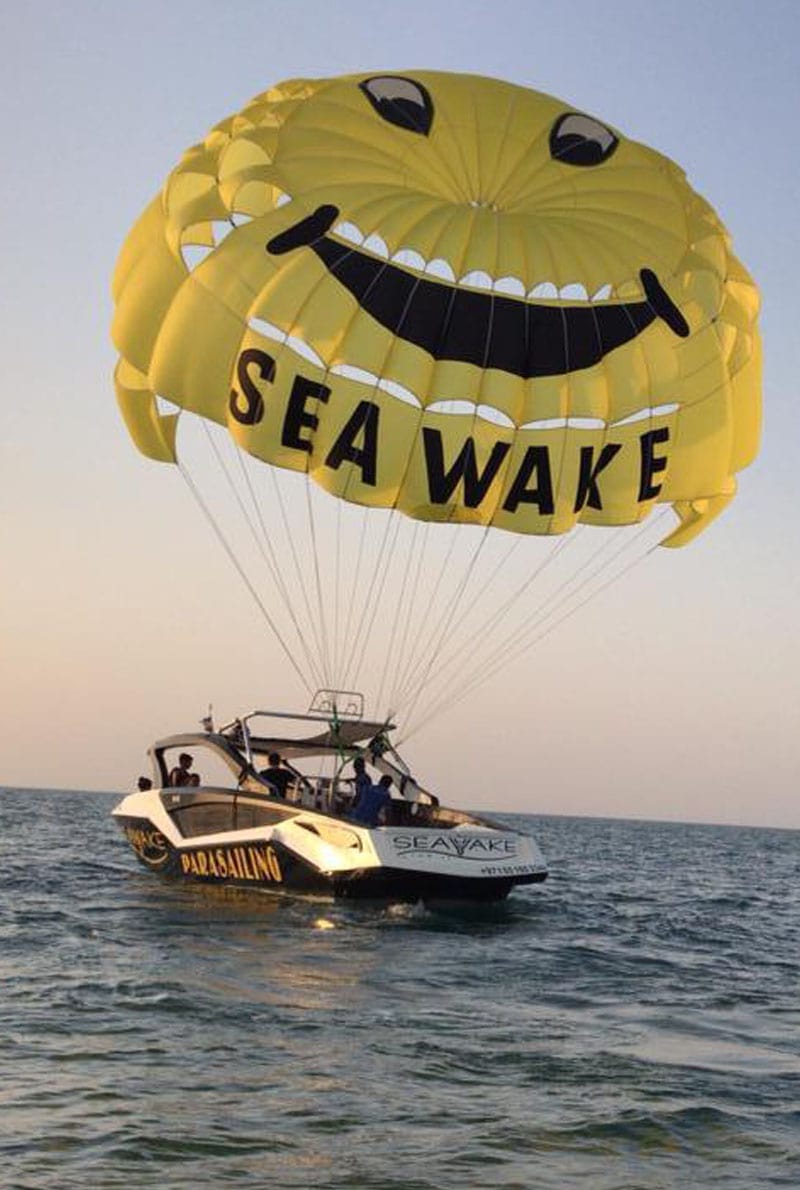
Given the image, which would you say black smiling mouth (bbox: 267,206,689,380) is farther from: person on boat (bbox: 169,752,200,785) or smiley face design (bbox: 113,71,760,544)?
person on boat (bbox: 169,752,200,785)

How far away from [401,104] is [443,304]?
2838 millimetres

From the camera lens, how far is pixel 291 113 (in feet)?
56.1

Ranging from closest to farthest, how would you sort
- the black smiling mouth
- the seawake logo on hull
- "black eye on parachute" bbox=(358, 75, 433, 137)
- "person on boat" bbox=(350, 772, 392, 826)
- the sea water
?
the sea water
the black smiling mouth
"black eye on parachute" bbox=(358, 75, 433, 137)
the seawake logo on hull
"person on boat" bbox=(350, 772, 392, 826)

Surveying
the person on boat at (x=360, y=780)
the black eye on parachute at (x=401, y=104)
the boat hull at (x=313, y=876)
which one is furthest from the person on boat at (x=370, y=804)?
the black eye on parachute at (x=401, y=104)

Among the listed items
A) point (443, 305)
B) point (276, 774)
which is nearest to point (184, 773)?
point (276, 774)

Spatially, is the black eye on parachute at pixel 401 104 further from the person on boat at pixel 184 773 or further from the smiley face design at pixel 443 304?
the person on boat at pixel 184 773

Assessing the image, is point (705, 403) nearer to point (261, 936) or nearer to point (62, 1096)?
point (261, 936)

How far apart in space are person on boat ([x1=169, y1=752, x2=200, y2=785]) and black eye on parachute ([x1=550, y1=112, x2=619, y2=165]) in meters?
11.3

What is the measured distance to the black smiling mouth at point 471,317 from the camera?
16578 millimetres

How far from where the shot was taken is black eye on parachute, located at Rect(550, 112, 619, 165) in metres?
17.5

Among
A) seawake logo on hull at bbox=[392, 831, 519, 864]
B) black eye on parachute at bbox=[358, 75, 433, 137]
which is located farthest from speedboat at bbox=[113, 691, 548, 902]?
black eye on parachute at bbox=[358, 75, 433, 137]

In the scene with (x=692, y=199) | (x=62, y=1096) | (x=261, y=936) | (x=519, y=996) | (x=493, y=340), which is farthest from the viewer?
(x=692, y=199)

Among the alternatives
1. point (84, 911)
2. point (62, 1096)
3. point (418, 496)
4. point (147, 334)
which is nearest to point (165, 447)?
point (147, 334)

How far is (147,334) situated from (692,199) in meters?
7.70
